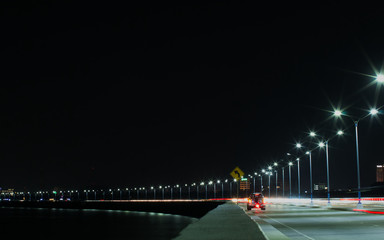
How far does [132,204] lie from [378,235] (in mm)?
174214

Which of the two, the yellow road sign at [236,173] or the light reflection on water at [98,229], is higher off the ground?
the yellow road sign at [236,173]

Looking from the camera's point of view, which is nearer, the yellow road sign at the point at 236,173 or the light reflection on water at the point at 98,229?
the yellow road sign at the point at 236,173

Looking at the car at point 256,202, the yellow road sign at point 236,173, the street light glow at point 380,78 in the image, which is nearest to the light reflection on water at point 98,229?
the car at point 256,202

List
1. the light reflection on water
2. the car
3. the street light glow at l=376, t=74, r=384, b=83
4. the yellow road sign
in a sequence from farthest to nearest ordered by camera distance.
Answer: the light reflection on water < the car < the yellow road sign < the street light glow at l=376, t=74, r=384, b=83

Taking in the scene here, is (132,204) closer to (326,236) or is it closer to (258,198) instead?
(258,198)

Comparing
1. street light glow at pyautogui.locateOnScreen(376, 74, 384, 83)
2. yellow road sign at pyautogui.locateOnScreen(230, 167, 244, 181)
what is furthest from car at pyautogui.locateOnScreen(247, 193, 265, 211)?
street light glow at pyautogui.locateOnScreen(376, 74, 384, 83)

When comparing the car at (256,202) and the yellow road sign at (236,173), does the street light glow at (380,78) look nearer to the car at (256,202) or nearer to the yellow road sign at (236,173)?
the yellow road sign at (236,173)

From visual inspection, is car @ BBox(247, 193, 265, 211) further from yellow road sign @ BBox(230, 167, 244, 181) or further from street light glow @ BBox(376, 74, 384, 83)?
street light glow @ BBox(376, 74, 384, 83)

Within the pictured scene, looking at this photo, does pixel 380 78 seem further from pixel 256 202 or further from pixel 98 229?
pixel 98 229

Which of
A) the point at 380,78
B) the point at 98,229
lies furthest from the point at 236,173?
the point at 98,229

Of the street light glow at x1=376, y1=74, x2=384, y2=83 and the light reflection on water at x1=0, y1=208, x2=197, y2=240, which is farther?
the light reflection on water at x1=0, y1=208, x2=197, y2=240

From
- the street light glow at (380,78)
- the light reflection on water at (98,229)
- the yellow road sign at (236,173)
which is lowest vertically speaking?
the light reflection on water at (98,229)

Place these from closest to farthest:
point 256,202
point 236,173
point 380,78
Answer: point 380,78, point 236,173, point 256,202

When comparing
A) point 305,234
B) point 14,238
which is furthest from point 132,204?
point 305,234
